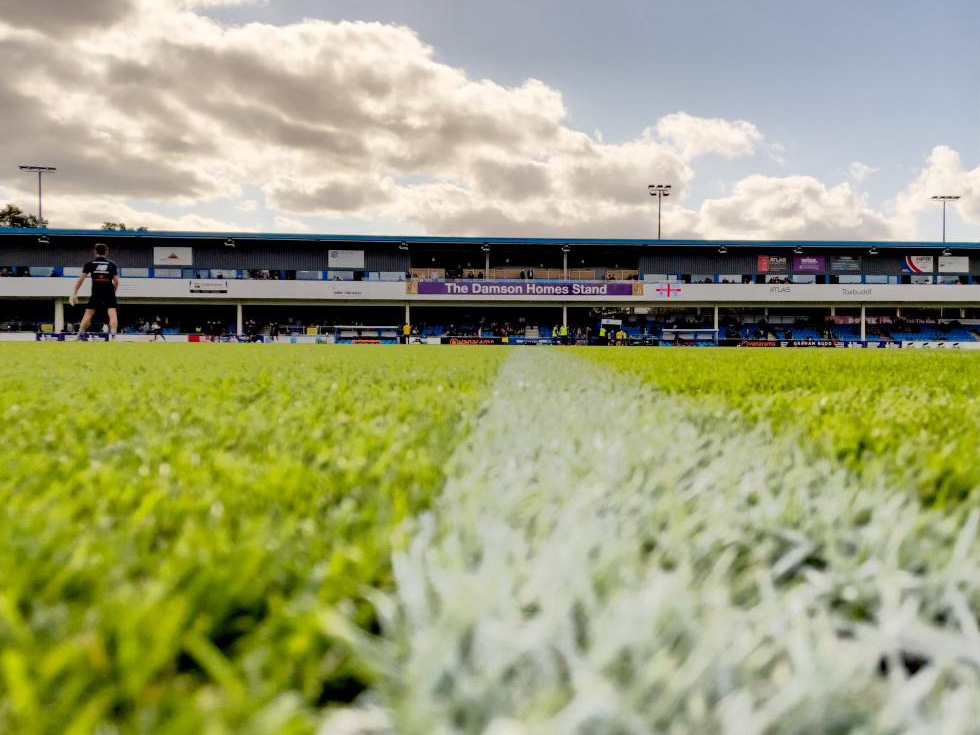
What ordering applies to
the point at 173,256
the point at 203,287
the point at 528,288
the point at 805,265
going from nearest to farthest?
the point at 203,287
the point at 528,288
the point at 173,256
the point at 805,265

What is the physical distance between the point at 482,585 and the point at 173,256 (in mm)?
39792

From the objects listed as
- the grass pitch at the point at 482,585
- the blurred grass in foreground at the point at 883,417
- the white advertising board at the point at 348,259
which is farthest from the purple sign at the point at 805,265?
the grass pitch at the point at 482,585

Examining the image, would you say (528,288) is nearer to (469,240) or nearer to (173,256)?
(469,240)

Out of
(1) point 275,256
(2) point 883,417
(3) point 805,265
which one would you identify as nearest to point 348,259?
(1) point 275,256

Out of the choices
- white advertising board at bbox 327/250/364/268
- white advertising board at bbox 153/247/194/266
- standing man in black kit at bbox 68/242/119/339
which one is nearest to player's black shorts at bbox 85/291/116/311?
standing man in black kit at bbox 68/242/119/339

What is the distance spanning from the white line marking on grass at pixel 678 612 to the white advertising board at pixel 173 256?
39.1 m

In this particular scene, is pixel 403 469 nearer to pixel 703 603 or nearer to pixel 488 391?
pixel 703 603

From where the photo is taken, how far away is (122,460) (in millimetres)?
1132

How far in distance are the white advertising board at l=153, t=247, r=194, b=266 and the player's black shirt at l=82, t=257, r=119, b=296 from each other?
89.0 feet

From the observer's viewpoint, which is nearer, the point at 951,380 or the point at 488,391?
the point at 488,391

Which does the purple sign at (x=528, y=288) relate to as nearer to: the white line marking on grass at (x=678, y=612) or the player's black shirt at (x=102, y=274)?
the player's black shirt at (x=102, y=274)

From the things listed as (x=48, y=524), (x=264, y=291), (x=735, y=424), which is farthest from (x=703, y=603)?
(x=264, y=291)

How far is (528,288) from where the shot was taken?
111 ft

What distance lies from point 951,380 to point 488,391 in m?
2.70
